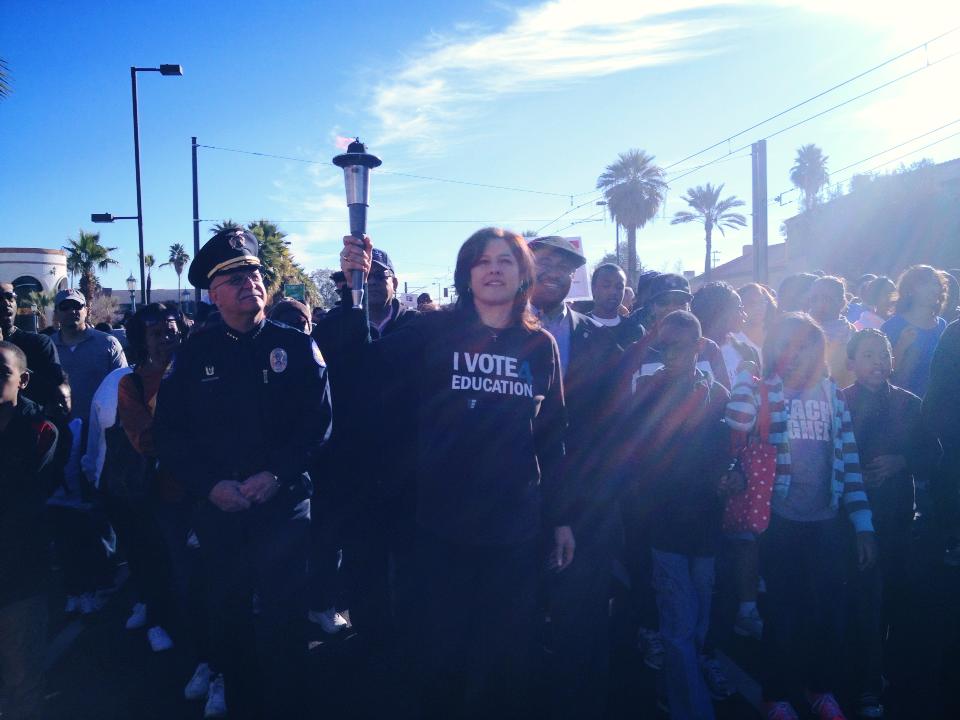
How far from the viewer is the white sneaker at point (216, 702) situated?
3639 mm

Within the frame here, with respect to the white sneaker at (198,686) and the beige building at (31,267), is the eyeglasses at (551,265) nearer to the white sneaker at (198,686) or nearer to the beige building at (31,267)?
the white sneaker at (198,686)

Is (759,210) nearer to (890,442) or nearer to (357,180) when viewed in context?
(890,442)

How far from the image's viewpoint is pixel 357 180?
3.09 metres

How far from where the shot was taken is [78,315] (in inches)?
240

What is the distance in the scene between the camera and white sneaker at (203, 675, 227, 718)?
11.9ft

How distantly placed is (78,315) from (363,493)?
379cm

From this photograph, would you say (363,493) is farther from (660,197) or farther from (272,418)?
(660,197)

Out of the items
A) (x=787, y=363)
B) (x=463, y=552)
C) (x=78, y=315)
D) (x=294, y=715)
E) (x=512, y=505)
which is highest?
(x=78, y=315)

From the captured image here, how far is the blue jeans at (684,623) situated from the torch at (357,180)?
79.8 inches

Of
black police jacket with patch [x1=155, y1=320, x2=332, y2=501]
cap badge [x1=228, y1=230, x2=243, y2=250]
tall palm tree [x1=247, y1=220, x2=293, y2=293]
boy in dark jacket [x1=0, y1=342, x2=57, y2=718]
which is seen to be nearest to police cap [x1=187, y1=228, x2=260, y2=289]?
cap badge [x1=228, y1=230, x2=243, y2=250]

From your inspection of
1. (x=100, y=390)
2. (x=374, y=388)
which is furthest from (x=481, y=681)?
(x=100, y=390)

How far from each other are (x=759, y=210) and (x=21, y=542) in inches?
527

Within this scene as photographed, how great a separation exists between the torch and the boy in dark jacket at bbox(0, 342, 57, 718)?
5.11 feet

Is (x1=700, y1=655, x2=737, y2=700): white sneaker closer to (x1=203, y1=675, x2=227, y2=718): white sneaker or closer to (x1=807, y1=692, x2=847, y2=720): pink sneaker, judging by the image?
(x1=807, y1=692, x2=847, y2=720): pink sneaker
